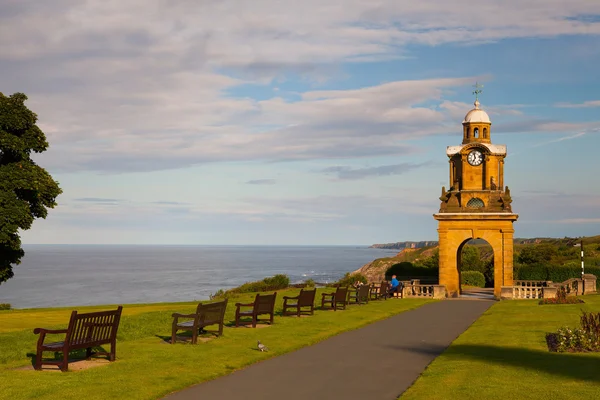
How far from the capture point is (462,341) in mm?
17328

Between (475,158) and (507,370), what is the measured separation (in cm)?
3038

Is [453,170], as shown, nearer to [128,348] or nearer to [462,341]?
[462,341]

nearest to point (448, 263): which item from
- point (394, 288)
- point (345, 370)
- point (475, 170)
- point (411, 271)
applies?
point (394, 288)

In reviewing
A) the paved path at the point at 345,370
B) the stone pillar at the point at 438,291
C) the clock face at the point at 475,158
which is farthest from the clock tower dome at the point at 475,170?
the paved path at the point at 345,370

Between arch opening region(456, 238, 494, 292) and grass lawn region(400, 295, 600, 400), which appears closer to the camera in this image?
grass lawn region(400, 295, 600, 400)

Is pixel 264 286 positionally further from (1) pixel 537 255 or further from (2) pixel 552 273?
(1) pixel 537 255

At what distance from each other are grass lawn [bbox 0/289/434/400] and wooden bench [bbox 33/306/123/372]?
35 centimetres

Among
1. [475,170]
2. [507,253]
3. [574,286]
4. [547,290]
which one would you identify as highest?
[475,170]

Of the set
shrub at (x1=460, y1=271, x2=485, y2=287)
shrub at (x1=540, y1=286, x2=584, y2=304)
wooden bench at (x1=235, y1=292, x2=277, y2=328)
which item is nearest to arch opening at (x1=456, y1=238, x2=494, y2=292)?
shrub at (x1=460, y1=271, x2=485, y2=287)

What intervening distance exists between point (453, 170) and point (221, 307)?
92.8 ft

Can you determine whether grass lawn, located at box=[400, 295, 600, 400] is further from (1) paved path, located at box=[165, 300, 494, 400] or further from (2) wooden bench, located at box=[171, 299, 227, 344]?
→ (2) wooden bench, located at box=[171, 299, 227, 344]

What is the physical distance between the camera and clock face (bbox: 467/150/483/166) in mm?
41688

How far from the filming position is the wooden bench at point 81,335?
12398mm

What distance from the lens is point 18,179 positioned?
21062mm
